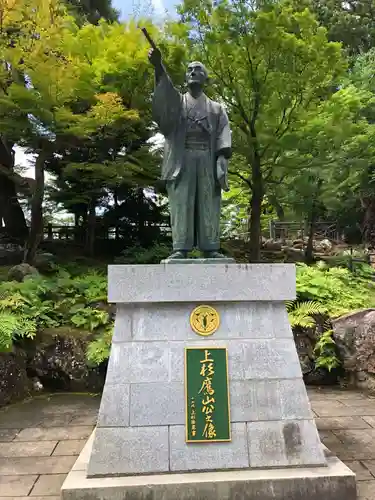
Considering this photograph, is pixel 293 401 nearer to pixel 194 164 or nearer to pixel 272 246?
pixel 194 164

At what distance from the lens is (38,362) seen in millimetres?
7621

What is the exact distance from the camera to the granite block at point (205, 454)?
3812 millimetres

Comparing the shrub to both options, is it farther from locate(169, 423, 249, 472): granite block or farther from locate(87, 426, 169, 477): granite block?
locate(169, 423, 249, 472): granite block

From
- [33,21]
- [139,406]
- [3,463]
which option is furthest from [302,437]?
[33,21]

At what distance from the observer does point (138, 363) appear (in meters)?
4.01

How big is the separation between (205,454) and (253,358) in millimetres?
929

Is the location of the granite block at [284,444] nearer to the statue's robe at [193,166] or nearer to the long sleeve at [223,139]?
the statue's robe at [193,166]

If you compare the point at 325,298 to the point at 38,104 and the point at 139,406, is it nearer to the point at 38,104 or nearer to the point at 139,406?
the point at 139,406

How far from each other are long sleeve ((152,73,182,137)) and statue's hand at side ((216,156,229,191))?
0.61 m

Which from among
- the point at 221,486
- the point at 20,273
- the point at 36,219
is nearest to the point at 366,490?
the point at 221,486

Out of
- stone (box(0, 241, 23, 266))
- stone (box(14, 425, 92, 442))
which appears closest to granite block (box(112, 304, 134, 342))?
stone (box(14, 425, 92, 442))

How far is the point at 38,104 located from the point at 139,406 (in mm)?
7690

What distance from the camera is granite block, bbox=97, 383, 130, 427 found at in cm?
386

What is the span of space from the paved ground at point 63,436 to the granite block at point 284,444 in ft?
1.69
